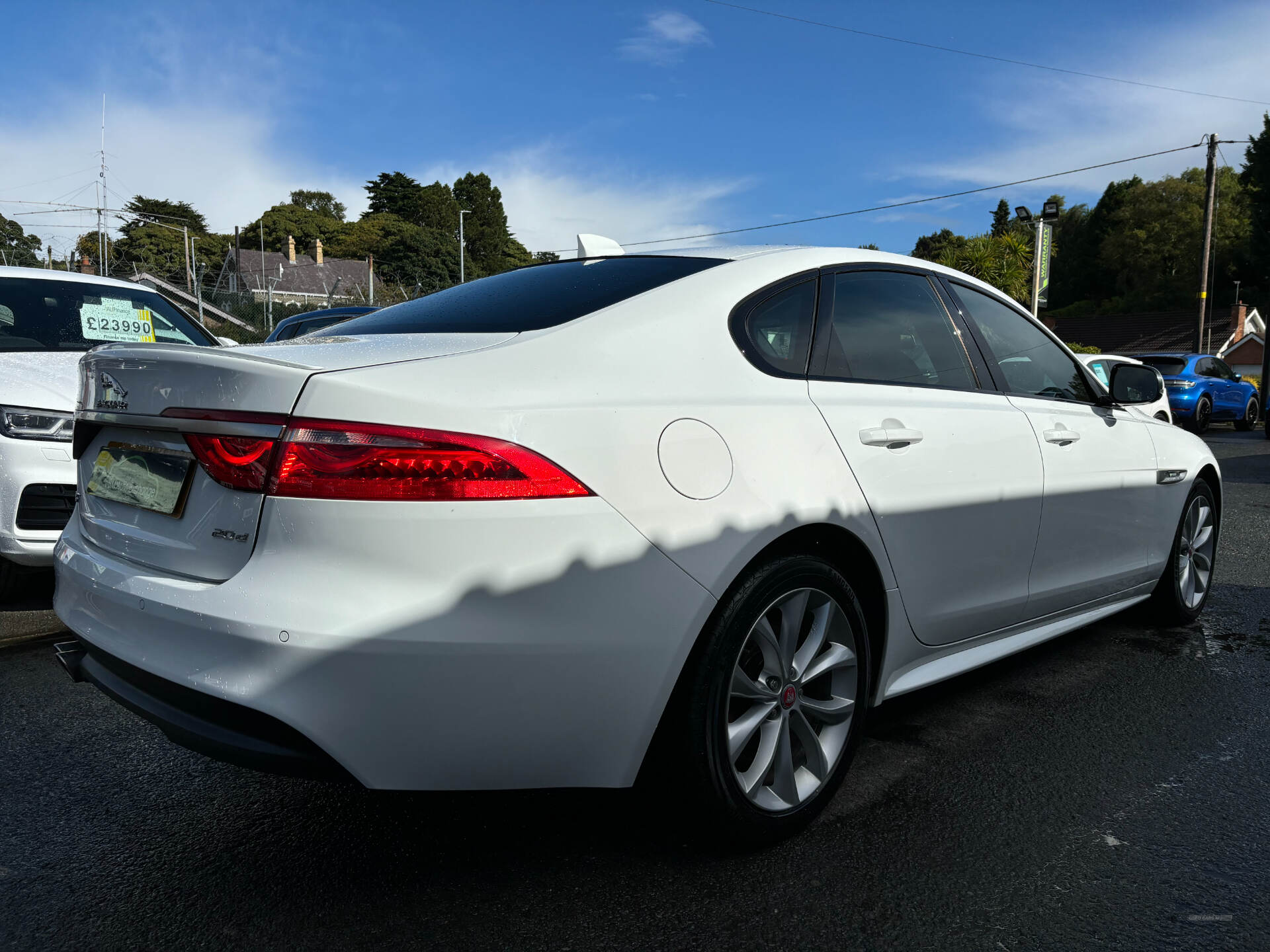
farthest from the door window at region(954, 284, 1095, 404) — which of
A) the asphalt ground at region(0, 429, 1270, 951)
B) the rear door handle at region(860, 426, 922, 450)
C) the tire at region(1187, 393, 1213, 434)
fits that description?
the tire at region(1187, 393, 1213, 434)

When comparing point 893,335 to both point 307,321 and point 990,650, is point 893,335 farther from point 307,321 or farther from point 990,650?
point 307,321

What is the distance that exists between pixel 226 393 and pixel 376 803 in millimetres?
1312

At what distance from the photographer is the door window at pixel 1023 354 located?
3447mm

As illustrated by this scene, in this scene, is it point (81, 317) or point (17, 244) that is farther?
point (17, 244)

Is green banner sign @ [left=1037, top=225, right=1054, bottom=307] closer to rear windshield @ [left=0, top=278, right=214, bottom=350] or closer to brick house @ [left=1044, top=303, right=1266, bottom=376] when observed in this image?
rear windshield @ [left=0, top=278, right=214, bottom=350]

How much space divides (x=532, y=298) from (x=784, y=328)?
69cm

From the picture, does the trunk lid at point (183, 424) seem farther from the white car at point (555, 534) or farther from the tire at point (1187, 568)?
the tire at point (1187, 568)

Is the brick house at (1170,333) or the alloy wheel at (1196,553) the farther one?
the brick house at (1170,333)

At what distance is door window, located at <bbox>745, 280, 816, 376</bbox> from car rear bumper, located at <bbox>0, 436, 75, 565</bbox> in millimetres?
3257

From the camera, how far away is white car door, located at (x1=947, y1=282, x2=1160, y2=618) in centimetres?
342

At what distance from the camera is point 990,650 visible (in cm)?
325

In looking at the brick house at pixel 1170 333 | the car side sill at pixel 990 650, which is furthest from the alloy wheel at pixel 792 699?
the brick house at pixel 1170 333

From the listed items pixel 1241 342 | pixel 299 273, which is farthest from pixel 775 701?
pixel 299 273

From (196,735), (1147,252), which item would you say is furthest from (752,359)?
(1147,252)
